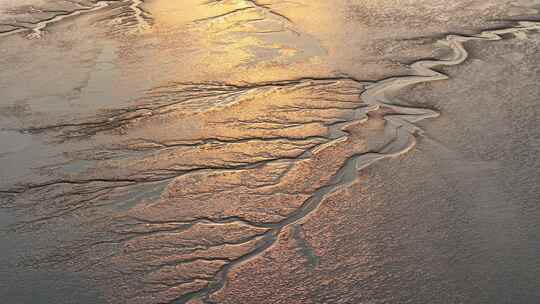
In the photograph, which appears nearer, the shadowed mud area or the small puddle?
the shadowed mud area

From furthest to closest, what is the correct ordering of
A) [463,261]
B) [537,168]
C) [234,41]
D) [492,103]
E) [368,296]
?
[234,41], [492,103], [537,168], [463,261], [368,296]

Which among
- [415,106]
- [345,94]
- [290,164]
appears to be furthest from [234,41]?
[290,164]

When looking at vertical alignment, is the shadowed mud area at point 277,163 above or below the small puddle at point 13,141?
above

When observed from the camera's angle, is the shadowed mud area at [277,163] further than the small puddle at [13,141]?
No

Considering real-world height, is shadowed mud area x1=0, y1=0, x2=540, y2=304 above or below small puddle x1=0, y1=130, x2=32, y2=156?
above

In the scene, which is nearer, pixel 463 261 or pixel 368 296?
pixel 368 296

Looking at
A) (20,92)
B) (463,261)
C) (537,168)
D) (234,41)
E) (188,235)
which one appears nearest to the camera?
(463,261)

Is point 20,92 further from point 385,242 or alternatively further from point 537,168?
point 537,168

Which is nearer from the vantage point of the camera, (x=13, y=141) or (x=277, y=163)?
(x=277, y=163)
